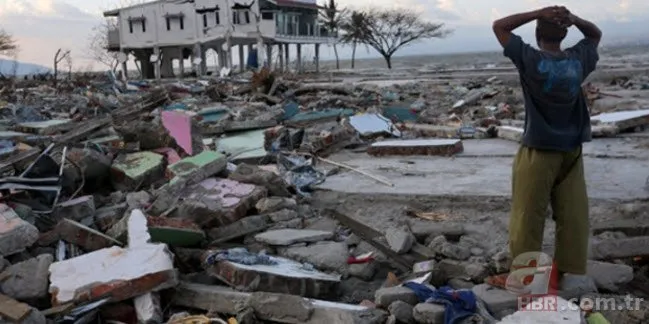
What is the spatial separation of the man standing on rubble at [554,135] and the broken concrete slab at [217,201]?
233 centimetres

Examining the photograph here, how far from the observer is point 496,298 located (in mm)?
3064

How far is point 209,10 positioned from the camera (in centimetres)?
3609

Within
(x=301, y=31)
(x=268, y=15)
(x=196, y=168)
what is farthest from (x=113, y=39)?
(x=196, y=168)

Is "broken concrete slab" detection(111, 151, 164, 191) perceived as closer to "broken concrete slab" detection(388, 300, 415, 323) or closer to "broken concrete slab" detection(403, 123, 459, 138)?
"broken concrete slab" detection(388, 300, 415, 323)

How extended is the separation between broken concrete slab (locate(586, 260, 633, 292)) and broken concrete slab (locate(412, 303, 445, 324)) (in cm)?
106

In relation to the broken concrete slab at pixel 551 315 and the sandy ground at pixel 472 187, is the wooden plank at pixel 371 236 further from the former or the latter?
the broken concrete slab at pixel 551 315

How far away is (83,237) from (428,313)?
8.21 ft

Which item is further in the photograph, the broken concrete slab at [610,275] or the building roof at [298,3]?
the building roof at [298,3]

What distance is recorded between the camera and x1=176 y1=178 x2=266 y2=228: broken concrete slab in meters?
4.57

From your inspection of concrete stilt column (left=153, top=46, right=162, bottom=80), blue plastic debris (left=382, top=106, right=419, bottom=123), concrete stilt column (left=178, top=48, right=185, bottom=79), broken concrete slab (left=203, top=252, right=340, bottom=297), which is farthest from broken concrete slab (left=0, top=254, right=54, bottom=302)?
concrete stilt column (left=178, top=48, right=185, bottom=79)

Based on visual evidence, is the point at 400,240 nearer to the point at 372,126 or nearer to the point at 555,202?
the point at 555,202

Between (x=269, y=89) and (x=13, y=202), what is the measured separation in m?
10.6

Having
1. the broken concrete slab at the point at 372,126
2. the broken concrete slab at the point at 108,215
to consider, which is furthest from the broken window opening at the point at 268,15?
the broken concrete slab at the point at 108,215

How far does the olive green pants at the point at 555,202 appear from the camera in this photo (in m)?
3.10
